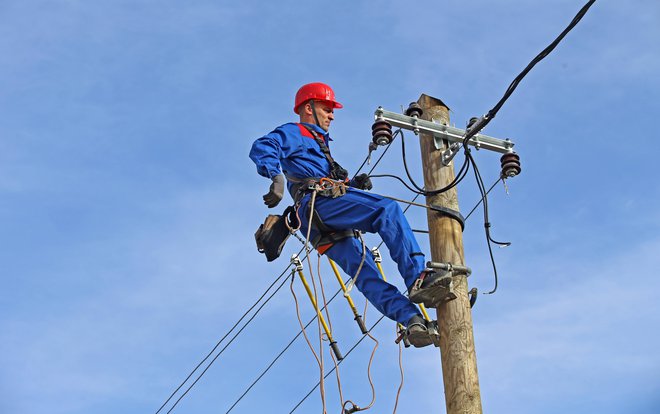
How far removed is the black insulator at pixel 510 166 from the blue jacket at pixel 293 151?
1.35 m

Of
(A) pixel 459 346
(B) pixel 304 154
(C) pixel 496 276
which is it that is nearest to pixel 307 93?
(B) pixel 304 154

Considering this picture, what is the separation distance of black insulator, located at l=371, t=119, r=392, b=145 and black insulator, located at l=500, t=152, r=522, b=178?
39.7 inches

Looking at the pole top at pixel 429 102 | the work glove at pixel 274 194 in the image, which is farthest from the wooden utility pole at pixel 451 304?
the work glove at pixel 274 194

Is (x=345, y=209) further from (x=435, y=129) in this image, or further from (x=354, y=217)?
(x=435, y=129)

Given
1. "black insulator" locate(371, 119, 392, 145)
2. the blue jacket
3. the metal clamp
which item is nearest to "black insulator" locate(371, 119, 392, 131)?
"black insulator" locate(371, 119, 392, 145)

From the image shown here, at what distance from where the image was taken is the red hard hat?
8.60 metres

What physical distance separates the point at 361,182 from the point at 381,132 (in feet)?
2.23

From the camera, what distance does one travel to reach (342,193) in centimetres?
773

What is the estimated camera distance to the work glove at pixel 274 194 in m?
7.32

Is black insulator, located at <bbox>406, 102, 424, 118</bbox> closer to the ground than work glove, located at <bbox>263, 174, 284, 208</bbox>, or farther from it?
farther from it

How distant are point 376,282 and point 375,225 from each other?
0.42m

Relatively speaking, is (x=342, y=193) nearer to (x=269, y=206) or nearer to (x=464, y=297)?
(x=269, y=206)

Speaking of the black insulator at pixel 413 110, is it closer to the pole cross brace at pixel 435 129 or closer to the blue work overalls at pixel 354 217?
the pole cross brace at pixel 435 129

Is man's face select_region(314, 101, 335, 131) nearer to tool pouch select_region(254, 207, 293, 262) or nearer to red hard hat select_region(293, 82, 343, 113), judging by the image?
red hard hat select_region(293, 82, 343, 113)
